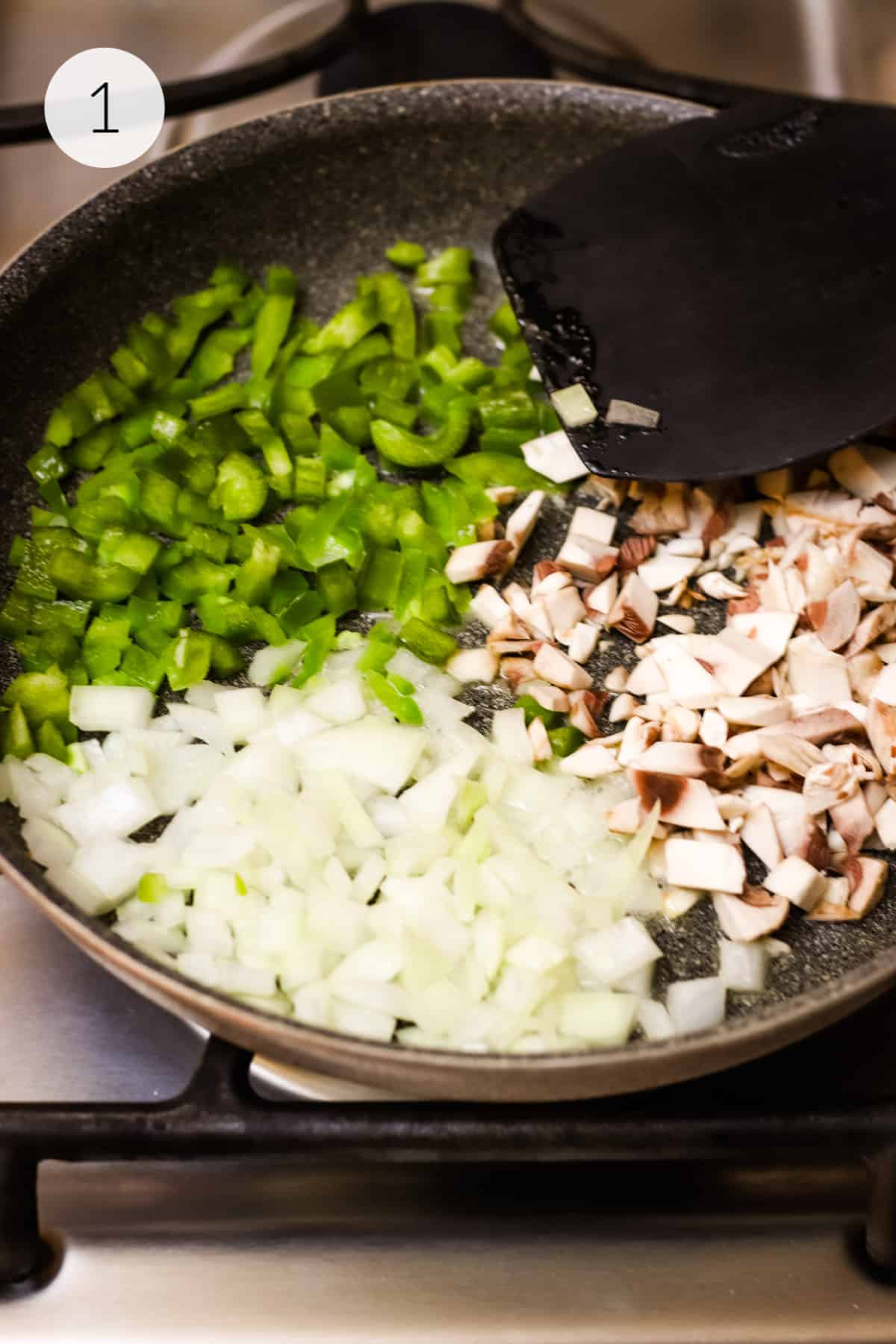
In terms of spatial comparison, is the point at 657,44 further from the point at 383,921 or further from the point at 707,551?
the point at 383,921

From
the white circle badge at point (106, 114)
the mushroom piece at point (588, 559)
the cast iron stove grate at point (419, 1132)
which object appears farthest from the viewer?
the white circle badge at point (106, 114)

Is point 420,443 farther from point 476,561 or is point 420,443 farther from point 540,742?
point 540,742

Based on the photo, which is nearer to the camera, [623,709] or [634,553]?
[623,709]

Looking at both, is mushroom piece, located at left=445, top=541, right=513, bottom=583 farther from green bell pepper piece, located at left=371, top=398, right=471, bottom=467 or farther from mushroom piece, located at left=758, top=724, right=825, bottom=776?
mushroom piece, located at left=758, top=724, right=825, bottom=776

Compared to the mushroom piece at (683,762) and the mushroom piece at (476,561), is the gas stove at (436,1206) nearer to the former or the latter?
the mushroom piece at (683,762)

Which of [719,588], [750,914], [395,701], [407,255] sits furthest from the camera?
[407,255]

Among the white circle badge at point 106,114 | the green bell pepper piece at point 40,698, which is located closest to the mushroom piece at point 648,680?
the green bell pepper piece at point 40,698

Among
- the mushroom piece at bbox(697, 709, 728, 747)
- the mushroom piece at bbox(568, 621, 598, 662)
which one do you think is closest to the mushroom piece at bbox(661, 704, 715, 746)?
the mushroom piece at bbox(697, 709, 728, 747)

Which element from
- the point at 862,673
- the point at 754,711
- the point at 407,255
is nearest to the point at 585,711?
the point at 754,711
